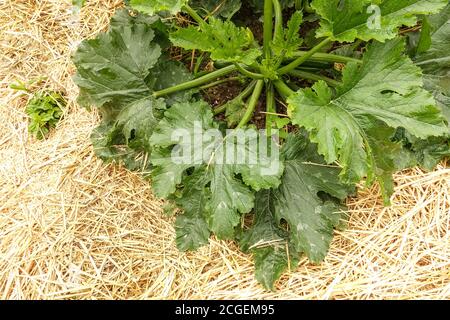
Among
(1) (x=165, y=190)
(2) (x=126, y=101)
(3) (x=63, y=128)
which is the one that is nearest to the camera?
(1) (x=165, y=190)

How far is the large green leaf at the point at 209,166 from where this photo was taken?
2139 millimetres

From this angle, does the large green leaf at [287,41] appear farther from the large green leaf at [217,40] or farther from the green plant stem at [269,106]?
the green plant stem at [269,106]

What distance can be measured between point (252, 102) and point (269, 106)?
0.29ft

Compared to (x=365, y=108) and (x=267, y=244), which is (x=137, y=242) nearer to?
(x=267, y=244)

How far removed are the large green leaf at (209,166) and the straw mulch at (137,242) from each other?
0.25m

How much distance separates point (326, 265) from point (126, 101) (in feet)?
3.82

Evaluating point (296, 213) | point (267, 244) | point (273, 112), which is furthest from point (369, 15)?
point (267, 244)

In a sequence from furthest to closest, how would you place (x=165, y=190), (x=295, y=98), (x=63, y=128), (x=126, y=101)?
(x=63, y=128) < (x=126, y=101) < (x=165, y=190) < (x=295, y=98)

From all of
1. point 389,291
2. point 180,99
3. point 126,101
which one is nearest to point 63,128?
point 126,101

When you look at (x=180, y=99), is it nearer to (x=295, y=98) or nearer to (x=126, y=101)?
(x=126, y=101)

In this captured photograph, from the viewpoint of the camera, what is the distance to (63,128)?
2686 mm

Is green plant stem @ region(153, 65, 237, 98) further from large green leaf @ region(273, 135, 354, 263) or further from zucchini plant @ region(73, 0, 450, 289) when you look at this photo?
large green leaf @ region(273, 135, 354, 263)

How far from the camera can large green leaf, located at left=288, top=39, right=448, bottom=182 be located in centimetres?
193

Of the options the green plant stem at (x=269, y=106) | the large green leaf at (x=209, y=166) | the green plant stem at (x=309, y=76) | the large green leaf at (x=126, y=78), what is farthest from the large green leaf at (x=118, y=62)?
the green plant stem at (x=309, y=76)
